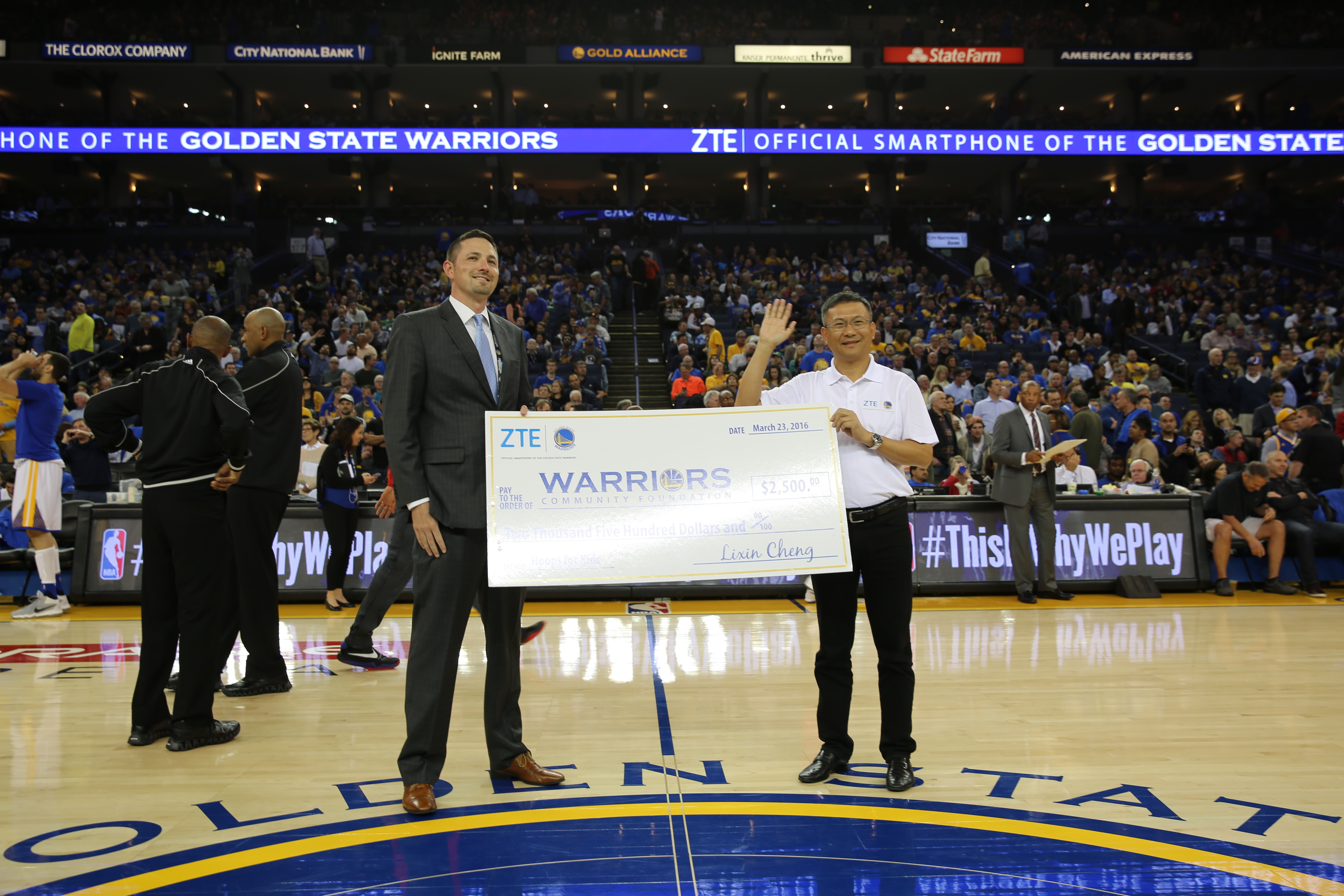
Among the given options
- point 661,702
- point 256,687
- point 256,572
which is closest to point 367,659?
point 256,687

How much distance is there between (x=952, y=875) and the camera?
284 centimetres

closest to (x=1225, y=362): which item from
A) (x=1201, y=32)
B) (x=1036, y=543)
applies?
(x=1036, y=543)

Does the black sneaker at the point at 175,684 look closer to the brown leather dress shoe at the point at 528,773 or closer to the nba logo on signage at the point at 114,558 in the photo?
the brown leather dress shoe at the point at 528,773

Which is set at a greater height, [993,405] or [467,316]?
[993,405]

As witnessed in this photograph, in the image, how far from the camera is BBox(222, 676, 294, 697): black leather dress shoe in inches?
202

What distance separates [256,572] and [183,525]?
42.1 inches

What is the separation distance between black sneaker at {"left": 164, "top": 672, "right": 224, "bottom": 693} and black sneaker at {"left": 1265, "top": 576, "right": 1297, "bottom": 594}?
910 cm

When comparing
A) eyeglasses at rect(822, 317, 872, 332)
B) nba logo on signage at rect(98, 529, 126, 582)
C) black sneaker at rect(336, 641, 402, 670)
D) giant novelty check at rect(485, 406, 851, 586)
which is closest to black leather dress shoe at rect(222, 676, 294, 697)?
black sneaker at rect(336, 641, 402, 670)

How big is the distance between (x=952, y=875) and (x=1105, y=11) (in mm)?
37280

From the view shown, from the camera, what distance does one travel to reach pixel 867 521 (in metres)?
3.64

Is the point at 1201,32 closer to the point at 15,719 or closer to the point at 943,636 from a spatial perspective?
the point at 943,636

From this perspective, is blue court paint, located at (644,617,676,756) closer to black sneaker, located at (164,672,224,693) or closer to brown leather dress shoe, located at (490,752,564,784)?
brown leather dress shoe, located at (490,752,564,784)

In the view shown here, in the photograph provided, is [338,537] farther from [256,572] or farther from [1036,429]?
[1036,429]
